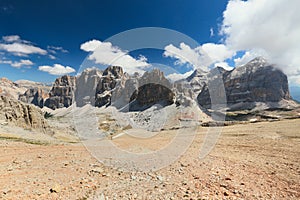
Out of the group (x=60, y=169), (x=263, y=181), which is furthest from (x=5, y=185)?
(x=263, y=181)

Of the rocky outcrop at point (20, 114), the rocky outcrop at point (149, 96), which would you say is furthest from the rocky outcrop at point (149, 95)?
the rocky outcrop at point (20, 114)

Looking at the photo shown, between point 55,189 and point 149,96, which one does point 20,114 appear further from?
point 149,96

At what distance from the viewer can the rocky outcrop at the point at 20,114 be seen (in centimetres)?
3694

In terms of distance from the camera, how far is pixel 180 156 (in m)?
13.6

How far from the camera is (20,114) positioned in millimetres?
39438

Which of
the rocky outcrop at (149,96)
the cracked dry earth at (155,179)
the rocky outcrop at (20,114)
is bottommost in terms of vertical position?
the cracked dry earth at (155,179)

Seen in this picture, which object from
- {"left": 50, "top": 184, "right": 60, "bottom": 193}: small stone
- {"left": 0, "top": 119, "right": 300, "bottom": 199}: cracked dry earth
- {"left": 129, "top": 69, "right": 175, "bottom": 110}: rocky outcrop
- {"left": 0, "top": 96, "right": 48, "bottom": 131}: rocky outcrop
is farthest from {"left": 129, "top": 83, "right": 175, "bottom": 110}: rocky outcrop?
{"left": 50, "top": 184, "right": 60, "bottom": 193}: small stone

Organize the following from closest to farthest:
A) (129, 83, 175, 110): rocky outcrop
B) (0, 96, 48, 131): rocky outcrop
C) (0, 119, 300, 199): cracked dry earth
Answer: (0, 119, 300, 199): cracked dry earth < (0, 96, 48, 131): rocky outcrop < (129, 83, 175, 110): rocky outcrop

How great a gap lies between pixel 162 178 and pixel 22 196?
5.65 m

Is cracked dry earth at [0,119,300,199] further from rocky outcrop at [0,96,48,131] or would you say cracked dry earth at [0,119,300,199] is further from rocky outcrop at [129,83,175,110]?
rocky outcrop at [129,83,175,110]

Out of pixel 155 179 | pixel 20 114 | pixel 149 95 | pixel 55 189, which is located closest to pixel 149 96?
pixel 149 95

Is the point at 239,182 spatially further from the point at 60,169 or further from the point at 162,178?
the point at 60,169

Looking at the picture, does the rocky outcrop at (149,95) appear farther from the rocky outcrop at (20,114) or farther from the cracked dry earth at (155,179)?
the cracked dry earth at (155,179)

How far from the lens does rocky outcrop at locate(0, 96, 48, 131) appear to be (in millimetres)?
36938
